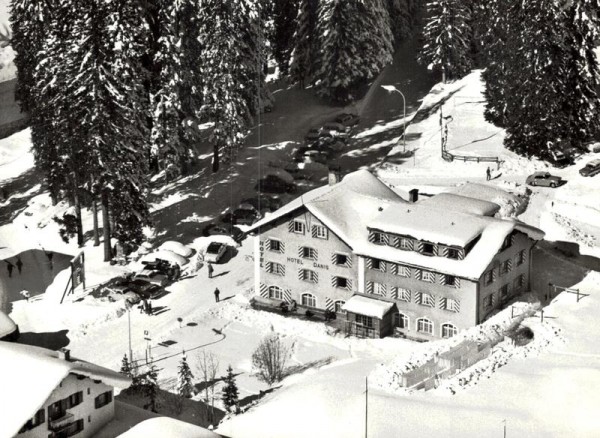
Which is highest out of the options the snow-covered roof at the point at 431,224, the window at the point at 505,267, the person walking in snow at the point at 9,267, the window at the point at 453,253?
the snow-covered roof at the point at 431,224

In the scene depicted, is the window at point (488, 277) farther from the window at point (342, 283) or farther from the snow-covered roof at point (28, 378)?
the snow-covered roof at point (28, 378)

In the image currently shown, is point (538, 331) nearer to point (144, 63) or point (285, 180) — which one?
point (285, 180)

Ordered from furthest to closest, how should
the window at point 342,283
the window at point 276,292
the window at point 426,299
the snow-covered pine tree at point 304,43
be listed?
1. the snow-covered pine tree at point 304,43
2. the window at point 276,292
3. the window at point 342,283
4. the window at point 426,299

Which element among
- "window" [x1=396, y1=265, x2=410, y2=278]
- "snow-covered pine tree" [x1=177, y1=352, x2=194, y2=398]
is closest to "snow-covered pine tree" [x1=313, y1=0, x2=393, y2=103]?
"window" [x1=396, y1=265, x2=410, y2=278]

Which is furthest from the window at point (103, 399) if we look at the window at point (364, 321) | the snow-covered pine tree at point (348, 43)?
the snow-covered pine tree at point (348, 43)

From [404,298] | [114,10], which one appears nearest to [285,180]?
[114,10]

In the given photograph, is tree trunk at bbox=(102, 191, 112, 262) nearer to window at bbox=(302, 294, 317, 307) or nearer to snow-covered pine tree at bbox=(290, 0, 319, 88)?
window at bbox=(302, 294, 317, 307)

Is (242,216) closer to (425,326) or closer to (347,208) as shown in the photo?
(347,208)
